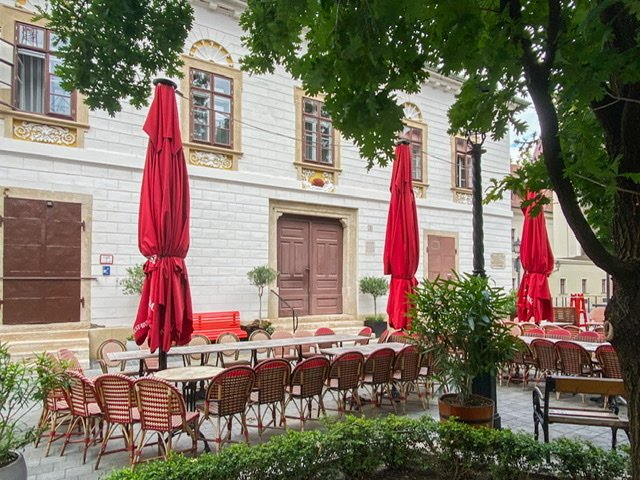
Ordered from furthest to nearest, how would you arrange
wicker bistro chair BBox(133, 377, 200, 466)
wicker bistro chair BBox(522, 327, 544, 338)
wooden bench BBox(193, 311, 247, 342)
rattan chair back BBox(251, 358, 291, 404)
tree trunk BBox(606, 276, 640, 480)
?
wooden bench BBox(193, 311, 247, 342) < wicker bistro chair BBox(522, 327, 544, 338) < rattan chair back BBox(251, 358, 291, 404) < wicker bistro chair BBox(133, 377, 200, 466) < tree trunk BBox(606, 276, 640, 480)

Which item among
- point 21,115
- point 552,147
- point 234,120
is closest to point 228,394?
point 552,147

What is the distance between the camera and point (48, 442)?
4.84 meters

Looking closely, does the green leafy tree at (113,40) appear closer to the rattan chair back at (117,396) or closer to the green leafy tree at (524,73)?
the green leafy tree at (524,73)

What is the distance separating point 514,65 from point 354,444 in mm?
2843

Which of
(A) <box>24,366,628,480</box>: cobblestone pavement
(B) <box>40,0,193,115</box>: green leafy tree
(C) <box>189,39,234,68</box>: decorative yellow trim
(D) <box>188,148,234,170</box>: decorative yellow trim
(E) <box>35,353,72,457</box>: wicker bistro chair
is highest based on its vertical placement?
(C) <box>189,39,234,68</box>: decorative yellow trim

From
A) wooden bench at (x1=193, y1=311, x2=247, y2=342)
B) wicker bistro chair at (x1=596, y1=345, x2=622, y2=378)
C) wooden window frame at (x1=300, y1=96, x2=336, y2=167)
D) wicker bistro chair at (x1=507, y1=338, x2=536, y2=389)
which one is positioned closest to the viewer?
wicker bistro chair at (x1=596, y1=345, x2=622, y2=378)

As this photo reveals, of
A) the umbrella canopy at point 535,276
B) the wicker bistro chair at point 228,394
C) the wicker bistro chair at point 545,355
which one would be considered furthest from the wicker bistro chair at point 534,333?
the wicker bistro chair at point 228,394

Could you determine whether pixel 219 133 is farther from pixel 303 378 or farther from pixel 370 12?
pixel 370 12

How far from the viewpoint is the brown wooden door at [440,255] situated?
15406mm

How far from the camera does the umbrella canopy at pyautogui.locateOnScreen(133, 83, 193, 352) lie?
207 inches

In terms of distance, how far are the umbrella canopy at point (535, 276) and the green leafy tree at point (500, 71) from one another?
6136mm

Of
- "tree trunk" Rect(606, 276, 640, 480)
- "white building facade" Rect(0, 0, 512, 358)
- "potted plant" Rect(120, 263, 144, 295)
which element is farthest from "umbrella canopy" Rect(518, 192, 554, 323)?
"potted plant" Rect(120, 263, 144, 295)

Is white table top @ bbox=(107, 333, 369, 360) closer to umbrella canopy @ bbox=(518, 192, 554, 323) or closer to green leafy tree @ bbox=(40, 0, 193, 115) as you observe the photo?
umbrella canopy @ bbox=(518, 192, 554, 323)

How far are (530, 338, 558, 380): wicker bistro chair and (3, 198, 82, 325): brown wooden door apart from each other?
8296mm
